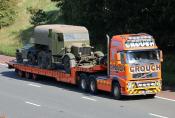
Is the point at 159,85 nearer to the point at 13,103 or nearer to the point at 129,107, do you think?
the point at 129,107

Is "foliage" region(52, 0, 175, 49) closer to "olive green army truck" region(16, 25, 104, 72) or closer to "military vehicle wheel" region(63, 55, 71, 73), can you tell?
"olive green army truck" region(16, 25, 104, 72)

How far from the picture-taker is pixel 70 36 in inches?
1277

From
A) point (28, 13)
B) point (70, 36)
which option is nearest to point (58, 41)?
point (70, 36)

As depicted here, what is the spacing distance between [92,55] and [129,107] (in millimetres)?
7120

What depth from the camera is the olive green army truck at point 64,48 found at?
103 feet

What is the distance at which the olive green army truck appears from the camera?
3127 cm

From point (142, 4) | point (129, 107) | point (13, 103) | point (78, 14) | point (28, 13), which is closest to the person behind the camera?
point (129, 107)

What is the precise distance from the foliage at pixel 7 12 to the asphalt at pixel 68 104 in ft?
101

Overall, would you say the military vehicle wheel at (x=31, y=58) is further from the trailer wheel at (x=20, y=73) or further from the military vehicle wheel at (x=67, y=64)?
the military vehicle wheel at (x=67, y=64)

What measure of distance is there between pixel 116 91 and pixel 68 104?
248 centimetres

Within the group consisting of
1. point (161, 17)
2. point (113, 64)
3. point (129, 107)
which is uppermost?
point (161, 17)

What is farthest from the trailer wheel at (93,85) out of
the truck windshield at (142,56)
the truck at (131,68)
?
the truck windshield at (142,56)

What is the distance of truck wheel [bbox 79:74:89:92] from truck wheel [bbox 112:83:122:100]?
7.25 ft

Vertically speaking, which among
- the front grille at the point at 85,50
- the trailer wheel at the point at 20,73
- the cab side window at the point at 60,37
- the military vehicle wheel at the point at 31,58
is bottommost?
the trailer wheel at the point at 20,73
